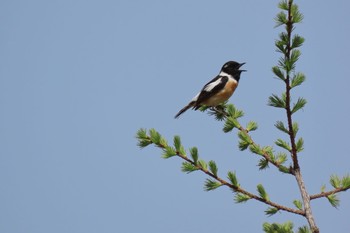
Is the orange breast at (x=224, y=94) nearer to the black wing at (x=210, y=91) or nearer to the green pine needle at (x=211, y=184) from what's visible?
the black wing at (x=210, y=91)

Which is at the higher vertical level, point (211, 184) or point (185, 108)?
point (185, 108)

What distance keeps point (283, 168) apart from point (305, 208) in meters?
0.46

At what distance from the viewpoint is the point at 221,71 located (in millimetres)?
10500

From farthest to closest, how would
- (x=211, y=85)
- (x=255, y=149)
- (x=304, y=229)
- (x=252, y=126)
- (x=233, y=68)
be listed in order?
(x=233, y=68)
(x=211, y=85)
(x=252, y=126)
(x=255, y=149)
(x=304, y=229)

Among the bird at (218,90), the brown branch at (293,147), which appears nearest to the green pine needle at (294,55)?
the brown branch at (293,147)

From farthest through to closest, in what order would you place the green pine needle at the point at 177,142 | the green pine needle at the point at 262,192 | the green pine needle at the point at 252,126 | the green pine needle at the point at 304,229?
the green pine needle at the point at 252,126
the green pine needle at the point at 177,142
the green pine needle at the point at 262,192
the green pine needle at the point at 304,229

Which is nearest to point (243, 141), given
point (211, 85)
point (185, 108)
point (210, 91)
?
point (210, 91)

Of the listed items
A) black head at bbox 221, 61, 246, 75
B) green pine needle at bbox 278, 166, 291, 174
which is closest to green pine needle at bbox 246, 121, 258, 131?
green pine needle at bbox 278, 166, 291, 174

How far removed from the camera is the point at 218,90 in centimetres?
906

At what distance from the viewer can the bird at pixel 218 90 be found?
8.82 meters

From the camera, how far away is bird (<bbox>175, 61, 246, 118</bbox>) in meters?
8.82

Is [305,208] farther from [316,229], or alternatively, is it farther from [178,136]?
[178,136]

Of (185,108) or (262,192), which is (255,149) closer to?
(262,192)

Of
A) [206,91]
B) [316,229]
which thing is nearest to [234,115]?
[316,229]
